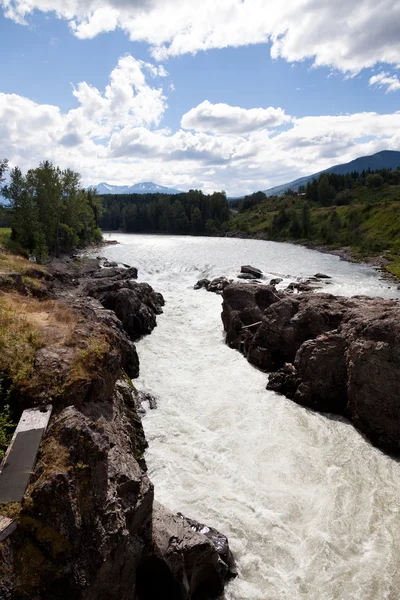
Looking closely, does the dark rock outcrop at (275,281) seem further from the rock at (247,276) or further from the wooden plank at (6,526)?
the wooden plank at (6,526)

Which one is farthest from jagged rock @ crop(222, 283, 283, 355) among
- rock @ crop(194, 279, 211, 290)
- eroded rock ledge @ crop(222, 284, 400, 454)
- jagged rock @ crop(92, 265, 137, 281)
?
jagged rock @ crop(92, 265, 137, 281)

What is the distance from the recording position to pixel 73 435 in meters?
8.97

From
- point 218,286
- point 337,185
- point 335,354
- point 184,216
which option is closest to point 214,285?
point 218,286

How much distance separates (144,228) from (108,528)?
182 meters

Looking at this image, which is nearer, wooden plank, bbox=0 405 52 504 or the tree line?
wooden plank, bbox=0 405 52 504

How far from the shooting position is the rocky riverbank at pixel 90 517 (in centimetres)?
702

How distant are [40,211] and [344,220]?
97497 millimetres

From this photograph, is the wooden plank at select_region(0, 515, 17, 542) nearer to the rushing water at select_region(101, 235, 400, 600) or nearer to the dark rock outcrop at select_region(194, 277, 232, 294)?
the rushing water at select_region(101, 235, 400, 600)

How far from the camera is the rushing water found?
11055mm

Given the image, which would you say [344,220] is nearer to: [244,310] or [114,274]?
[114,274]

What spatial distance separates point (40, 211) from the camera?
227 ft

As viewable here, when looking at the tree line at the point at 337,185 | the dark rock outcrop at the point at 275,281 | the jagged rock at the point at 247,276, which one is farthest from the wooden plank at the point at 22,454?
the tree line at the point at 337,185

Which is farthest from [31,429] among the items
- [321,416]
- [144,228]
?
[144,228]

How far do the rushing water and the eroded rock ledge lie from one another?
1040 mm
